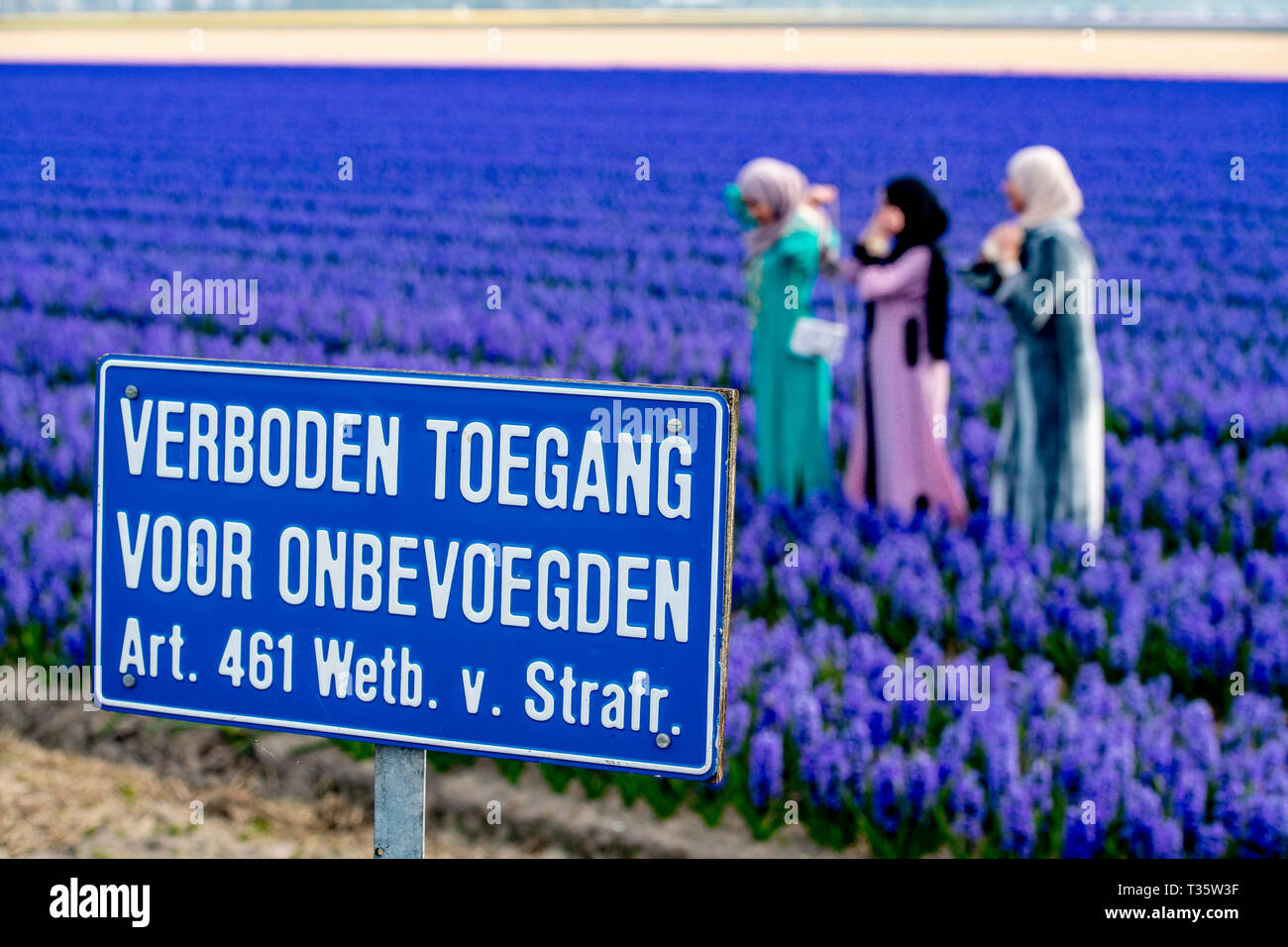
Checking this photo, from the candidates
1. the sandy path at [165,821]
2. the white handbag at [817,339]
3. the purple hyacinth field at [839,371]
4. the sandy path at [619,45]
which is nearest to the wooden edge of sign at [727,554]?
the purple hyacinth field at [839,371]

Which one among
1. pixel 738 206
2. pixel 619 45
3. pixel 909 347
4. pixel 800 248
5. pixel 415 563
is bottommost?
pixel 415 563

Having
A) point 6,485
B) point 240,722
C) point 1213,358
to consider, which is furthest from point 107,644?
point 1213,358

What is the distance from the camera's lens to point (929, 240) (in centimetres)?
622

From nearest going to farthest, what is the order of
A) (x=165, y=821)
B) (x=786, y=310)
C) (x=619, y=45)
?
(x=165, y=821), (x=786, y=310), (x=619, y=45)

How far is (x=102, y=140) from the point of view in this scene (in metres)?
24.2

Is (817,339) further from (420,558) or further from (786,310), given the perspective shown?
(420,558)

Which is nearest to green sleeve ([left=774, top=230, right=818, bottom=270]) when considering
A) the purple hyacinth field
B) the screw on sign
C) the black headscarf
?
the black headscarf

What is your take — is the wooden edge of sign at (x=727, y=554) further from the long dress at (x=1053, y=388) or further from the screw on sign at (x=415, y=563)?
the long dress at (x=1053, y=388)

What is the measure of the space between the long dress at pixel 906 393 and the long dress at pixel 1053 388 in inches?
14.1

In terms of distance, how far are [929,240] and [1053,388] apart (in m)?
0.87

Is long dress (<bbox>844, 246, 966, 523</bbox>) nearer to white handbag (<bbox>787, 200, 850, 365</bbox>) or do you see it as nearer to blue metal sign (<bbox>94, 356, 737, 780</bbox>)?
white handbag (<bbox>787, 200, 850, 365</bbox>)

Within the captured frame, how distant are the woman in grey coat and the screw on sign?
A: 166 inches

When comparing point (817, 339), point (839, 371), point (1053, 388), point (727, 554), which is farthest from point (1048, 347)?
point (727, 554)

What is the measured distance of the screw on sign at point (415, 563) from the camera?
1.72 m
